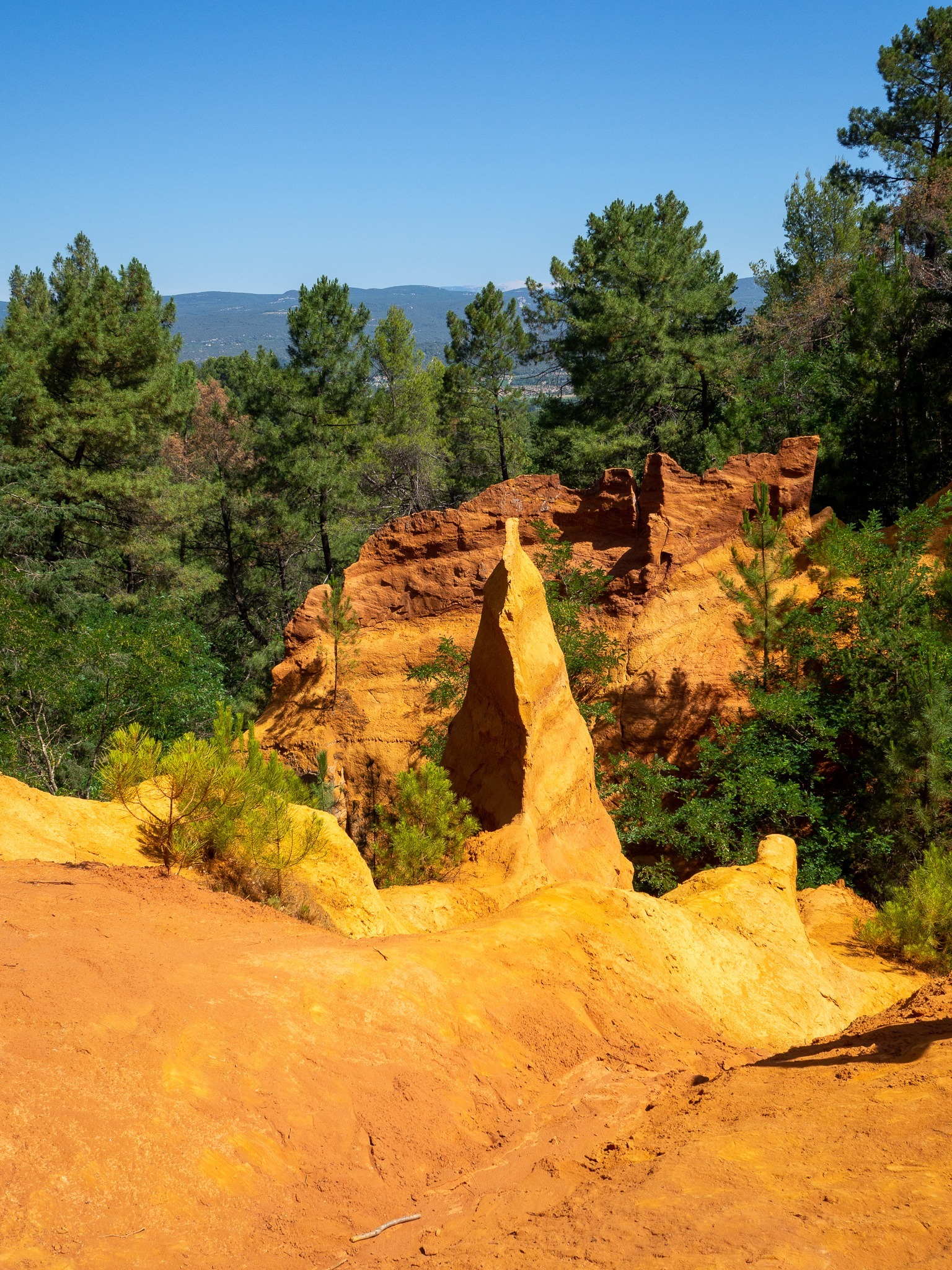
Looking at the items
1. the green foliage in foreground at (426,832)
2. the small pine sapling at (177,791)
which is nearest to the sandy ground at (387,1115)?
the small pine sapling at (177,791)

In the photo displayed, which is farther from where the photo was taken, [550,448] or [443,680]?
[550,448]

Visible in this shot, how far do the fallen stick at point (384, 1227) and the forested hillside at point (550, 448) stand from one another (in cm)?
1024

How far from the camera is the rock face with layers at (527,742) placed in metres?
9.64

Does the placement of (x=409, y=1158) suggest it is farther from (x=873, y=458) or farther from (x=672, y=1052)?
(x=873, y=458)

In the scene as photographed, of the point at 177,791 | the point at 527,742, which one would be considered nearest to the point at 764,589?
the point at 527,742

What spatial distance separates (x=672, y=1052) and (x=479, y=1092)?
72.5 inches

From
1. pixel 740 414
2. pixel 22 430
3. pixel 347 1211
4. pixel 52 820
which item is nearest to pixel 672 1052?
pixel 347 1211

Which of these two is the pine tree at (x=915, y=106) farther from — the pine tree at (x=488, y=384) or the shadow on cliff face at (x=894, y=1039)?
the shadow on cliff face at (x=894, y=1039)

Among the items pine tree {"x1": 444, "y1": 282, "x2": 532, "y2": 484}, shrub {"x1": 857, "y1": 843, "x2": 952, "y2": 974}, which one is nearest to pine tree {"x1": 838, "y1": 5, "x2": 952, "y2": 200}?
pine tree {"x1": 444, "y1": 282, "x2": 532, "y2": 484}

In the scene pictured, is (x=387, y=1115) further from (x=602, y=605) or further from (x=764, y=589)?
(x=602, y=605)

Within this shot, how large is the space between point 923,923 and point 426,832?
5509mm

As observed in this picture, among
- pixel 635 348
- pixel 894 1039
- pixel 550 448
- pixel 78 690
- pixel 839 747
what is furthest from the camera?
pixel 550 448

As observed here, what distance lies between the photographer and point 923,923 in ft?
31.7

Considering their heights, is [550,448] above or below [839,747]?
above
